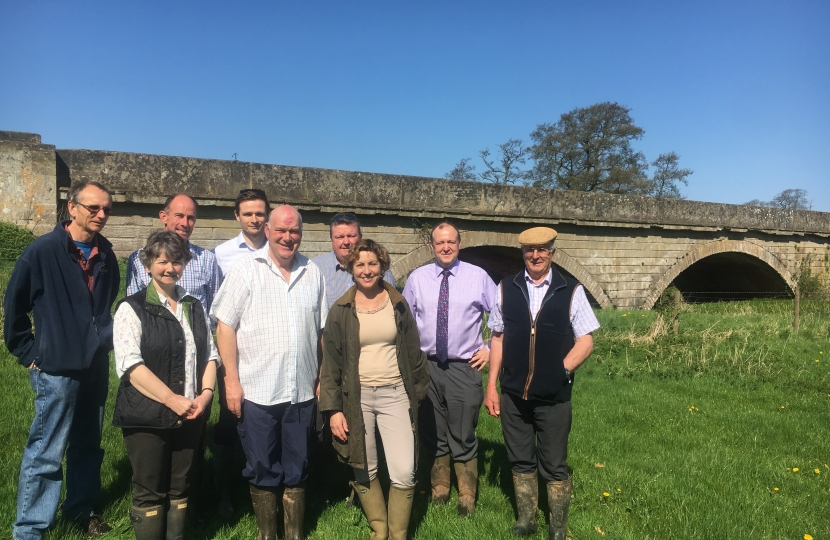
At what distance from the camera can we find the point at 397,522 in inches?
126

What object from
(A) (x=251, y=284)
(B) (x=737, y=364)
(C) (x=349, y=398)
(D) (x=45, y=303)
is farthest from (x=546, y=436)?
(B) (x=737, y=364)

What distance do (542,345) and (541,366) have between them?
12cm

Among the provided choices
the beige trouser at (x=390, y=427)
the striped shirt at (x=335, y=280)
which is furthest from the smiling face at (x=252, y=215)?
the beige trouser at (x=390, y=427)

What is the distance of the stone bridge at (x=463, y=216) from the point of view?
8.98m

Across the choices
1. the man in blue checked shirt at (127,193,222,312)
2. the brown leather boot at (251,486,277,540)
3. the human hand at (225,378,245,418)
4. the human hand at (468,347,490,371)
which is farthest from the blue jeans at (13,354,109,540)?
the human hand at (468,347,490,371)

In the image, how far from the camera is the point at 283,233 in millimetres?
3127

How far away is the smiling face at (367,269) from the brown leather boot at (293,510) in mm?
1162

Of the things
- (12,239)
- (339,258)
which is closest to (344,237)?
(339,258)

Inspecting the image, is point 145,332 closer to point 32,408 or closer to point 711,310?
point 32,408

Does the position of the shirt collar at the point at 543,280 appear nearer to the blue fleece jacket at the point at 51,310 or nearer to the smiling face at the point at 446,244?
the smiling face at the point at 446,244

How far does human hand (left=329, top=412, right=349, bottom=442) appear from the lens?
10.4 ft

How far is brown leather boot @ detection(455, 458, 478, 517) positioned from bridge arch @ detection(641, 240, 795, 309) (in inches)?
519

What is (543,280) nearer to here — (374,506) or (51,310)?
(374,506)

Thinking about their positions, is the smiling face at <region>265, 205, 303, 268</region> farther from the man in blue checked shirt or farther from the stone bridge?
the stone bridge
